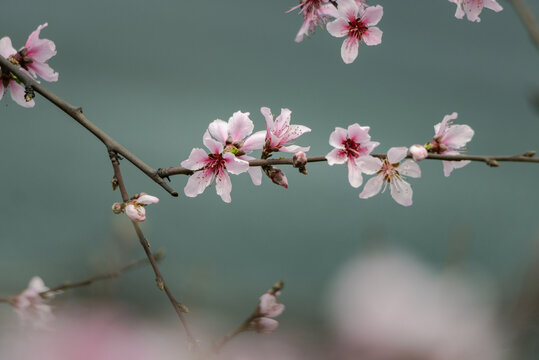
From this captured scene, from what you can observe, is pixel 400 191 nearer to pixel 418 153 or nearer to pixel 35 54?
pixel 418 153

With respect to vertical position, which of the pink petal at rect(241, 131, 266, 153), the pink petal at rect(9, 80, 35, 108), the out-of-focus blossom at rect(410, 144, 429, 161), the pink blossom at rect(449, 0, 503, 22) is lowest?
the out-of-focus blossom at rect(410, 144, 429, 161)

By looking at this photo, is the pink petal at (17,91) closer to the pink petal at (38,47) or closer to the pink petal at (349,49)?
the pink petal at (38,47)

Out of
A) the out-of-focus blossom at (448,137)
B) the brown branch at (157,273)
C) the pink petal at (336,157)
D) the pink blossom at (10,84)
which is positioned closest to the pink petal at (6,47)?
the pink blossom at (10,84)

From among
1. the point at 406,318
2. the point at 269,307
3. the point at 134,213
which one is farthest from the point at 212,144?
the point at 406,318

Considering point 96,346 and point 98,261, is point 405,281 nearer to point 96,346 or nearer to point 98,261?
point 96,346

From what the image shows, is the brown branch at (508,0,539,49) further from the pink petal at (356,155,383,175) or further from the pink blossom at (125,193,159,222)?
the pink blossom at (125,193,159,222)

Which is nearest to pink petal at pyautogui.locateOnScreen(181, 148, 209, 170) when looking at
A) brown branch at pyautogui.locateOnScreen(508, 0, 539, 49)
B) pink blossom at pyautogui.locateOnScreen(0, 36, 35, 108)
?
pink blossom at pyautogui.locateOnScreen(0, 36, 35, 108)
